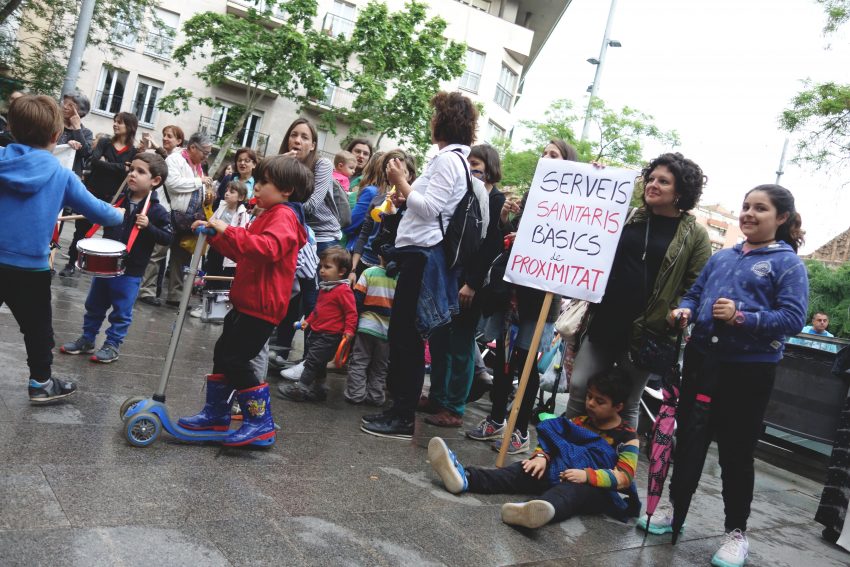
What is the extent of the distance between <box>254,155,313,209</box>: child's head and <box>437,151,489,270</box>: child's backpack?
1.13 meters

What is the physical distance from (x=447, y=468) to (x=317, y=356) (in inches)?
75.3

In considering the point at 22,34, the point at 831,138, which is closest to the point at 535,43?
the point at 22,34

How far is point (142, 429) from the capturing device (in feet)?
11.8

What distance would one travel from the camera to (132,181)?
5.38 meters

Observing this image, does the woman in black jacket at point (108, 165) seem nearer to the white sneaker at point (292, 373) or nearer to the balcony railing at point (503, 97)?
the white sneaker at point (292, 373)

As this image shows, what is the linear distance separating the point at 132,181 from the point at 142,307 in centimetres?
322

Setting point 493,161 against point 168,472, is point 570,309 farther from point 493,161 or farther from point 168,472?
point 168,472

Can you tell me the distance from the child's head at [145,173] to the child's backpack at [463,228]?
2266mm

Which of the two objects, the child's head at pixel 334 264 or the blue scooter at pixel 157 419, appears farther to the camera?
the child's head at pixel 334 264

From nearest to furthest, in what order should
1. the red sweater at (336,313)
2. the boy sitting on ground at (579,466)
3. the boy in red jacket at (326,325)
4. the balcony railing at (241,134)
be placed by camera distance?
the boy sitting on ground at (579,466) → the boy in red jacket at (326,325) → the red sweater at (336,313) → the balcony railing at (241,134)

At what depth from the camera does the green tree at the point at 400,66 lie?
93.0 ft

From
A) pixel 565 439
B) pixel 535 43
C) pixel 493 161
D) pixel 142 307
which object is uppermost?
pixel 535 43

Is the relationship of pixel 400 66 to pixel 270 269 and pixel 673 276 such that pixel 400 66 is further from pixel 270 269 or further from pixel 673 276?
pixel 270 269

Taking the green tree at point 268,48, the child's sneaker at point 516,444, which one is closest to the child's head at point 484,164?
the child's sneaker at point 516,444
